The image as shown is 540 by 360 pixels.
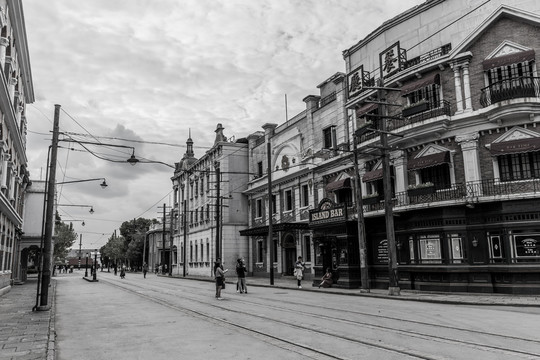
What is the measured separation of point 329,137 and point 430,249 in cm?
1295

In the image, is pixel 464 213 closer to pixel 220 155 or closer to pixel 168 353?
pixel 168 353

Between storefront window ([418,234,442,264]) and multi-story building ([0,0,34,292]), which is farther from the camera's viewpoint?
storefront window ([418,234,442,264])

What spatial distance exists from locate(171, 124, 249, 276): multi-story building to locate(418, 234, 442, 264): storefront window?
18.9 meters

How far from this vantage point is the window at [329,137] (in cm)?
3275

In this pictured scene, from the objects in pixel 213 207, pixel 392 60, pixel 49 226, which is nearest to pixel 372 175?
pixel 392 60

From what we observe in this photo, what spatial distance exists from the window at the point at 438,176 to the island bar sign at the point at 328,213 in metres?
5.08

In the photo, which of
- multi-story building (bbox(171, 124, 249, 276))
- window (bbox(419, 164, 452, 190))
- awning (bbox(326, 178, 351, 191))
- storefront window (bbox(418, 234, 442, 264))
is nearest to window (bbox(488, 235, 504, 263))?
storefront window (bbox(418, 234, 442, 264))

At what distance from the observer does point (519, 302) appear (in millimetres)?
16562

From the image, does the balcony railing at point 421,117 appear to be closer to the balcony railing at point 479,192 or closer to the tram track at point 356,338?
the balcony railing at point 479,192

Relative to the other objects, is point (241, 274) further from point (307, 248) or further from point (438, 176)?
point (307, 248)

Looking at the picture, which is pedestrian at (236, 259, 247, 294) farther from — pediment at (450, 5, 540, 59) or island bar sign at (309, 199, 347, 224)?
pediment at (450, 5, 540, 59)

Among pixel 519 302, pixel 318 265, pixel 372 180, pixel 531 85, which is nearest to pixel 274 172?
pixel 318 265

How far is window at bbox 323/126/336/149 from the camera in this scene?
107ft

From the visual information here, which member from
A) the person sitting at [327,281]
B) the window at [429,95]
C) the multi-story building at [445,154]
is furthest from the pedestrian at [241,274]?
the window at [429,95]
